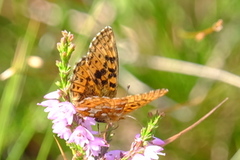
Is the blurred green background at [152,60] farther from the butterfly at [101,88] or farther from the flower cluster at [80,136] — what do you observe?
the flower cluster at [80,136]

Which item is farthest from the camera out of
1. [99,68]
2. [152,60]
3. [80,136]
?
[152,60]

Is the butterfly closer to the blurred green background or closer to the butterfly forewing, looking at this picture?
the butterfly forewing

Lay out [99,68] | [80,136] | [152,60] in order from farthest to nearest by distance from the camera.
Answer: [152,60] < [99,68] < [80,136]

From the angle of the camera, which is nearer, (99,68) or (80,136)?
(80,136)

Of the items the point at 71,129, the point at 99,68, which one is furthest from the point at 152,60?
the point at 71,129

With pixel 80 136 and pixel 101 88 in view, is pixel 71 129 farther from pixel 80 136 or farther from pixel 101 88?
pixel 101 88

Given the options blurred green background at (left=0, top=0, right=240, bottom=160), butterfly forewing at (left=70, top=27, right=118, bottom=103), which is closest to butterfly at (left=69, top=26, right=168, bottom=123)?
butterfly forewing at (left=70, top=27, right=118, bottom=103)

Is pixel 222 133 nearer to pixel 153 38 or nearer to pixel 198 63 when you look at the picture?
pixel 198 63
